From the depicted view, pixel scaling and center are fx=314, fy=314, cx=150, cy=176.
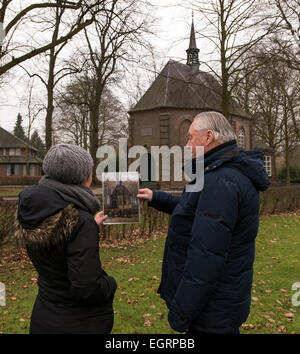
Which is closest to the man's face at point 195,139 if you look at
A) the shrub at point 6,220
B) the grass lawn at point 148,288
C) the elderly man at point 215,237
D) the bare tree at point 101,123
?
the elderly man at point 215,237

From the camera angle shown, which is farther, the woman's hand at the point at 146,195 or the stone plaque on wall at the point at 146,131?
the stone plaque on wall at the point at 146,131

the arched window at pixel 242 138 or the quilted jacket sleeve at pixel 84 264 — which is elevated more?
the arched window at pixel 242 138

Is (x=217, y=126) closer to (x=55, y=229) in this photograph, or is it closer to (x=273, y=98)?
(x=55, y=229)

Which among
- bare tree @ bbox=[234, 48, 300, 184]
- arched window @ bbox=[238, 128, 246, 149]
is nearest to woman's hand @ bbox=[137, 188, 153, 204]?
bare tree @ bbox=[234, 48, 300, 184]

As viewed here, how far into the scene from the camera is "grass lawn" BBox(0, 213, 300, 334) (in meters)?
4.27

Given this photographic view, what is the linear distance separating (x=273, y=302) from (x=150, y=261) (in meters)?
3.22

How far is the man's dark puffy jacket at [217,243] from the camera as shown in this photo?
1.87m

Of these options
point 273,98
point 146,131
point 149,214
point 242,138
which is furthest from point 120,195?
point 242,138

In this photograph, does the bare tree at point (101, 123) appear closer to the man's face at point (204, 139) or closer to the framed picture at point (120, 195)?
the framed picture at point (120, 195)

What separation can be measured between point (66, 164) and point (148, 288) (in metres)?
4.32

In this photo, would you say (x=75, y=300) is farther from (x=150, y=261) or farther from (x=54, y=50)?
(x=54, y=50)

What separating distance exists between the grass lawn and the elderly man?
92.0 inches

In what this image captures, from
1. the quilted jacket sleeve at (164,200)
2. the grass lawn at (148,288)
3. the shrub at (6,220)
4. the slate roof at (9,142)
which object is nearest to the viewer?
the quilted jacket sleeve at (164,200)
